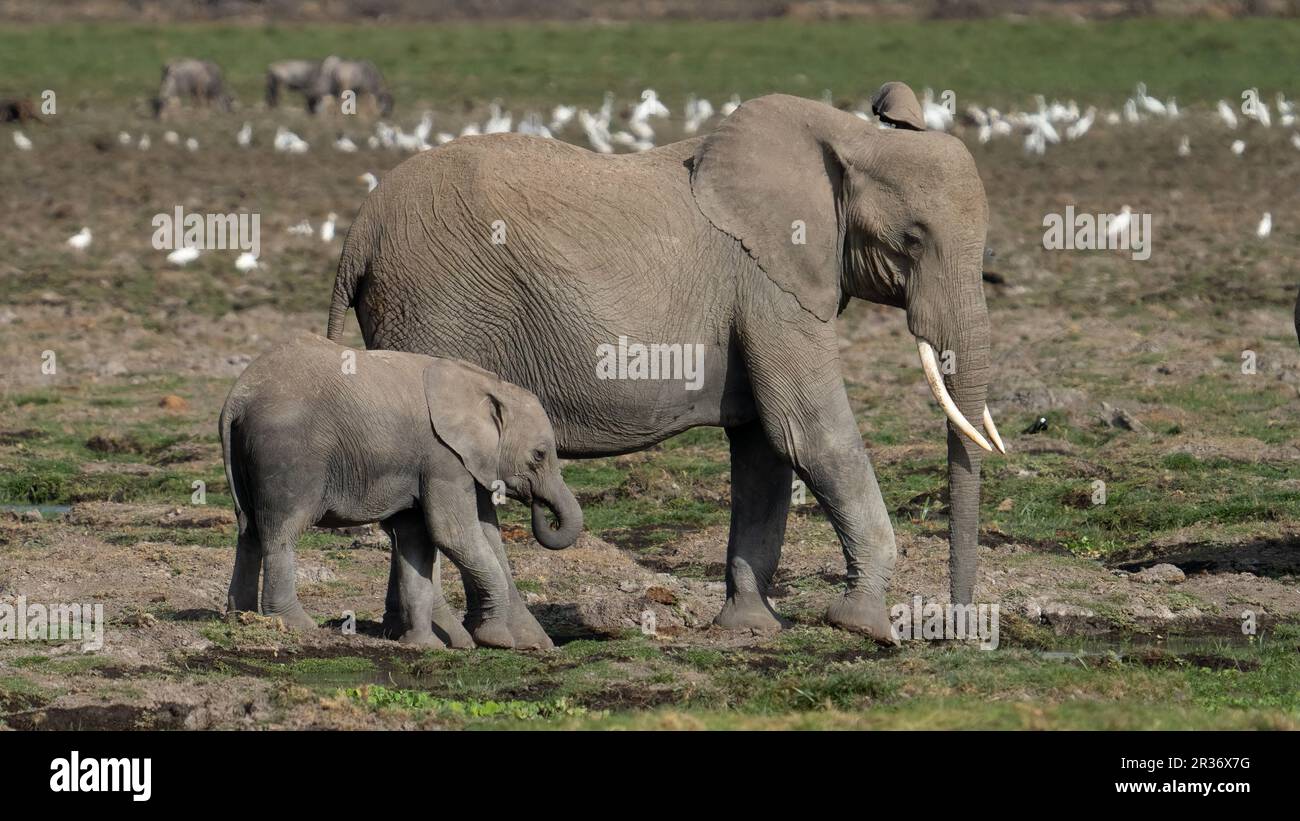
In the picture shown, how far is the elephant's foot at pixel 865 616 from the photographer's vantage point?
11695mm

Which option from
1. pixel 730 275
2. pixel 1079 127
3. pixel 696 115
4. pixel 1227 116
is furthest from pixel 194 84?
pixel 730 275

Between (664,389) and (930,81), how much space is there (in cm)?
3188

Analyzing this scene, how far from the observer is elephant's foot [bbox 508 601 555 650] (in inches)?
460

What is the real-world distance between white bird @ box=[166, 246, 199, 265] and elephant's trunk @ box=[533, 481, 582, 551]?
13656 millimetres

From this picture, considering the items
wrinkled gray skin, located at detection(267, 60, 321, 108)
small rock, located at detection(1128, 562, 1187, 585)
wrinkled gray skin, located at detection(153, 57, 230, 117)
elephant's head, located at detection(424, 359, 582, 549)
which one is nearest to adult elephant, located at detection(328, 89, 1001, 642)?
elephant's head, located at detection(424, 359, 582, 549)

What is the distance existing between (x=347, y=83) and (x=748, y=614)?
3031 cm

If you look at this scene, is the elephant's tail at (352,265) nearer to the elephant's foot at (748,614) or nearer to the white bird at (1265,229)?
the elephant's foot at (748,614)

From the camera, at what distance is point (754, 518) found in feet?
40.3

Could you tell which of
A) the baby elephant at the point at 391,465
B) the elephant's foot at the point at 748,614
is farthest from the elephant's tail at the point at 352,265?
the elephant's foot at the point at 748,614

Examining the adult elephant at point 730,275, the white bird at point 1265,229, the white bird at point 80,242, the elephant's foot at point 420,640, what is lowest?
the elephant's foot at point 420,640

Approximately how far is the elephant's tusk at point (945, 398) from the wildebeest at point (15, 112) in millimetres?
25414

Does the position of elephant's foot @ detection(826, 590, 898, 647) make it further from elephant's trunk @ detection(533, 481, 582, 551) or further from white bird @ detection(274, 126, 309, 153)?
white bird @ detection(274, 126, 309, 153)

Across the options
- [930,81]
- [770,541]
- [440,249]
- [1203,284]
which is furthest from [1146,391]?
[930,81]

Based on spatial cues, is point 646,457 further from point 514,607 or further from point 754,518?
point 514,607
